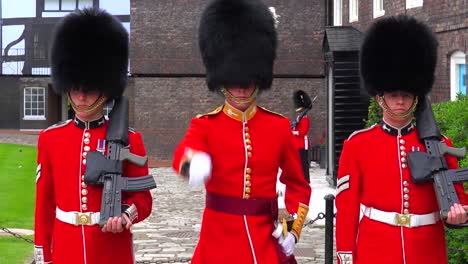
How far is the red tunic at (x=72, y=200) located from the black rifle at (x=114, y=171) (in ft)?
0.34

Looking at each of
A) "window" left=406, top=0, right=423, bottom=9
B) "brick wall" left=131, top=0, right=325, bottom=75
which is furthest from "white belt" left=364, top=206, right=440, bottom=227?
"brick wall" left=131, top=0, right=325, bottom=75

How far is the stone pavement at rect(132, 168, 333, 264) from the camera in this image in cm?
945

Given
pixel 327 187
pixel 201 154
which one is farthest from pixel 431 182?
pixel 327 187

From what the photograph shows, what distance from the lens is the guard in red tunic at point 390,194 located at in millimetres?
4865

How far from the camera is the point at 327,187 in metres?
17.2

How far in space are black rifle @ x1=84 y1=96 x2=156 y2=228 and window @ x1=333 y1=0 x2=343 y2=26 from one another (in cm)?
1759

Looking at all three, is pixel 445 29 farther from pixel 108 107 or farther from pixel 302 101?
pixel 108 107

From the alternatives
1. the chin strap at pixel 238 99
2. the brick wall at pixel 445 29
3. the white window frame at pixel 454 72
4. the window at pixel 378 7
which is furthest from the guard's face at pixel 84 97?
the window at pixel 378 7

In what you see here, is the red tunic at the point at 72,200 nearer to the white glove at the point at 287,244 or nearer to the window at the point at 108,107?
the window at the point at 108,107

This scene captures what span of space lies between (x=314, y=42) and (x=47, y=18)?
19661 mm

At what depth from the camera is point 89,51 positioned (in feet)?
17.1

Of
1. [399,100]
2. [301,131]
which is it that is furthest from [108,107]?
[301,131]

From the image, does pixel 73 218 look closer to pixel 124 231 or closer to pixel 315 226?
pixel 124 231

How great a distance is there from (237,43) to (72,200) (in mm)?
1374
